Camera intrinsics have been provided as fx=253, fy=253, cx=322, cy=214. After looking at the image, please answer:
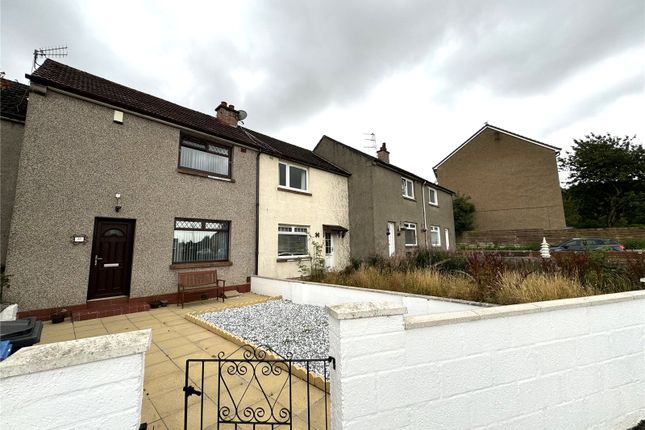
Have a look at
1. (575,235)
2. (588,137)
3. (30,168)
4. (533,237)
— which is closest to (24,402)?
(30,168)

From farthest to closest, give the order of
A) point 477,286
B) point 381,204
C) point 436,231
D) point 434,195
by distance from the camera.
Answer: point 434,195 → point 436,231 → point 381,204 → point 477,286

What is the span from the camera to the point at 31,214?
5.65m

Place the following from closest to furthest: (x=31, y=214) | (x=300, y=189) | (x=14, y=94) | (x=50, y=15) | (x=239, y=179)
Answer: (x=31, y=214)
(x=50, y=15)
(x=14, y=94)
(x=239, y=179)
(x=300, y=189)

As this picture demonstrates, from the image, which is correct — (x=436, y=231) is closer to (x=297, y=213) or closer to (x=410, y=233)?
(x=410, y=233)

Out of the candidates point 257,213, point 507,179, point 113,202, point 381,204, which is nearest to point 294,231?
point 257,213

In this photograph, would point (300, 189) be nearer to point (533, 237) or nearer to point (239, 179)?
point (239, 179)

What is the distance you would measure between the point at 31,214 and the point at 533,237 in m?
28.8

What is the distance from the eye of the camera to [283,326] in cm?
518

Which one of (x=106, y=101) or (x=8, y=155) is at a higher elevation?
(x=106, y=101)

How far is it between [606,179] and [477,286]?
34883 mm

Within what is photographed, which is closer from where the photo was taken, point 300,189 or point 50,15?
point 50,15

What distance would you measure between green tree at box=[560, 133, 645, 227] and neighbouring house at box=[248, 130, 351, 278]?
3051 cm

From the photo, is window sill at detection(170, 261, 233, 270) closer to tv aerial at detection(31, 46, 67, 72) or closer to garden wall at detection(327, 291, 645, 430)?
garden wall at detection(327, 291, 645, 430)

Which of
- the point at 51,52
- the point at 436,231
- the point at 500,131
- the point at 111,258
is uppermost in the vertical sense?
the point at 500,131
